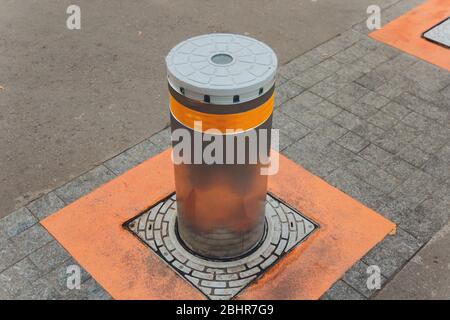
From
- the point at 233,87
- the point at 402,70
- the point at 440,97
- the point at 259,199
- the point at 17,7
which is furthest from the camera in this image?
the point at 17,7

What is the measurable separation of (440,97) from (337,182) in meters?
2.39

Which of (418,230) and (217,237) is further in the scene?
(418,230)

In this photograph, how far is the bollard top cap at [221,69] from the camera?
11.3ft

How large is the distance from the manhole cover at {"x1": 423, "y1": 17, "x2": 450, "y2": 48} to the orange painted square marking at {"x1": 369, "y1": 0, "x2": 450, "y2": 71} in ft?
0.22

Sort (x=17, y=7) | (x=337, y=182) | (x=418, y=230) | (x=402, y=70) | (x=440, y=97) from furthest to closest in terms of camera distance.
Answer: (x=17, y=7) → (x=402, y=70) → (x=440, y=97) → (x=337, y=182) → (x=418, y=230)

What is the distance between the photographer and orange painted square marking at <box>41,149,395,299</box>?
439 cm

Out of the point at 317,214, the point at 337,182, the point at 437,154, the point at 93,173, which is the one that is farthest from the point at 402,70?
the point at 93,173

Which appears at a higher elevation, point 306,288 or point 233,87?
point 233,87

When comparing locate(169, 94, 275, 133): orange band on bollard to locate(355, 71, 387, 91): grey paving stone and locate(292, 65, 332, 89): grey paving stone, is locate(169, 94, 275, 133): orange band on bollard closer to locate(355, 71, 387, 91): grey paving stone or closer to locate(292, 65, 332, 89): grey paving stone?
locate(292, 65, 332, 89): grey paving stone

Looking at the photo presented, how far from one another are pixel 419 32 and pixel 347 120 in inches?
113

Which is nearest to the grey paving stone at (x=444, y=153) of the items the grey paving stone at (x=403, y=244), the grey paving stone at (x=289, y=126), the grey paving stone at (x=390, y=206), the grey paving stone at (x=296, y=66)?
the grey paving stone at (x=390, y=206)

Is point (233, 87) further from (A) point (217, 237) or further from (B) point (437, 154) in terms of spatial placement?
(B) point (437, 154)

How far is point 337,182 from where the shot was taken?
17.9ft
